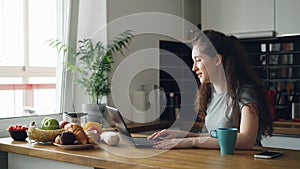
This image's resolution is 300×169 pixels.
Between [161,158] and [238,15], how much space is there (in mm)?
2381

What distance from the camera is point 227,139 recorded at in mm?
1762

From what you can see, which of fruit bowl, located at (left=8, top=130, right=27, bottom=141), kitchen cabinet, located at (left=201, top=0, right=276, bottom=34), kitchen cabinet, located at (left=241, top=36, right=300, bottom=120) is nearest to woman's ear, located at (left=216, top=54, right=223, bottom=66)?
fruit bowl, located at (left=8, top=130, right=27, bottom=141)

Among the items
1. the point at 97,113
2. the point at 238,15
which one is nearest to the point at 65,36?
the point at 97,113

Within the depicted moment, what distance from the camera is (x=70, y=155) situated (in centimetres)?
184

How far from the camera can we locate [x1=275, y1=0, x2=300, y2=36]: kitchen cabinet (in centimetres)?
345

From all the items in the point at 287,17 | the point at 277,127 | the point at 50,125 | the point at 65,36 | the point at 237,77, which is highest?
the point at 287,17

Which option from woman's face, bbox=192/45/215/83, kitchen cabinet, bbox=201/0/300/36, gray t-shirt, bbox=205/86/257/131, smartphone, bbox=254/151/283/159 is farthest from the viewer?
kitchen cabinet, bbox=201/0/300/36

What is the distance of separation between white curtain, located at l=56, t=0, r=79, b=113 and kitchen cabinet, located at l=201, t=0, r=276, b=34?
1258 mm

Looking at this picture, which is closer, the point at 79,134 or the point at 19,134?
the point at 79,134

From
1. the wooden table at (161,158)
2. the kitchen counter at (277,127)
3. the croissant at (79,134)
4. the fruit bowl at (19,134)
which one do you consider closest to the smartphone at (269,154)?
the wooden table at (161,158)


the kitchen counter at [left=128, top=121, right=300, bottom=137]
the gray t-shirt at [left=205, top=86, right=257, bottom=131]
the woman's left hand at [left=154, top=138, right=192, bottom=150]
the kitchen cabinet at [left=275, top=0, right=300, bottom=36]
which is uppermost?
the kitchen cabinet at [left=275, top=0, right=300, bottom=36]

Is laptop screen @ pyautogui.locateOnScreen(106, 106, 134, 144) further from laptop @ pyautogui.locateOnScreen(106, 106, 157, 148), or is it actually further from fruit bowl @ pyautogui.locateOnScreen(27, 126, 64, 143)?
fruit bowl @ pyautogui.locateOnScreen(27, 126, 64, 143)

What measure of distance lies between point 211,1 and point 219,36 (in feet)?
6.38

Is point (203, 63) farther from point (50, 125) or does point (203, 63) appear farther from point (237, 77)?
point (50, 125)
